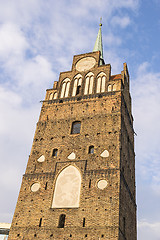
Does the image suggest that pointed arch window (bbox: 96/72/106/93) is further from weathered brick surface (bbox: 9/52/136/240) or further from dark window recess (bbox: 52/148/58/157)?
dark window recess (bbox: 52/148/58/157)

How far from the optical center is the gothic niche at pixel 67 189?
50.0 ft

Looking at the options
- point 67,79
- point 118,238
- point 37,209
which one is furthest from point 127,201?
point 67,79

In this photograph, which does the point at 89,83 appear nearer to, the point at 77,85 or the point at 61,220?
the point at 77,85

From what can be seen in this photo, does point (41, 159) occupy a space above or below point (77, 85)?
below

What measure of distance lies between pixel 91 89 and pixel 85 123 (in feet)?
10.1

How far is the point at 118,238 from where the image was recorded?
43.9 feet

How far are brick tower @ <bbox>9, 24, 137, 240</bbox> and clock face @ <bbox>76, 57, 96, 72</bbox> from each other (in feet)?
0.34

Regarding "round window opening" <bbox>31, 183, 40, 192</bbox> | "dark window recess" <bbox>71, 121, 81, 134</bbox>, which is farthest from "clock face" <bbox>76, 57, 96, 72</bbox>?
"round window opening" <bbox>31, 183, 40, 192</bbox>

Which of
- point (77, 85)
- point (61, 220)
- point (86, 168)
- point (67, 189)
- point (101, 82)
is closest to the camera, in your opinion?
point (61, 220)

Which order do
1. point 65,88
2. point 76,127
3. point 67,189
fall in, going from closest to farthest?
point 67,189 < point 76,127 < point 65,88

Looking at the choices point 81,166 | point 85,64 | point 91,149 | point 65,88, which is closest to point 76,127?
point 91,149

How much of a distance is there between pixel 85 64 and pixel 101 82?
244 centimetres

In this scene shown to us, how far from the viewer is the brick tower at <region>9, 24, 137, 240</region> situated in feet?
47.5

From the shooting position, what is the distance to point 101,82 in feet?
67.2
